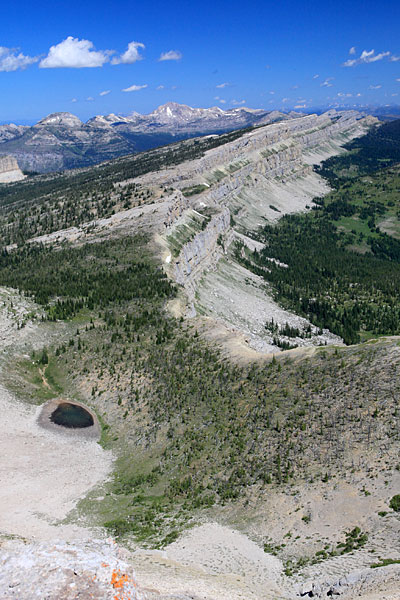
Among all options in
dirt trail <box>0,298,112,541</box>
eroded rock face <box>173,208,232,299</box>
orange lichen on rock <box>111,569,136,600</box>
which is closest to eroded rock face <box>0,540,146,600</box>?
orange lichen on rock <box>111,569,136,600</box>

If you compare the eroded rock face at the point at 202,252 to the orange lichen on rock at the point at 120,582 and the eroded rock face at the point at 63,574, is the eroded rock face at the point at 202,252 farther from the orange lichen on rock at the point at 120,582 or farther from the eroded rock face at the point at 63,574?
the orange lichen on rock at the point at 120,582

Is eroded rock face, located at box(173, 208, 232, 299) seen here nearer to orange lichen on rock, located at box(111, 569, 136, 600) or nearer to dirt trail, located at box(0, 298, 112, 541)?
dirt trail, located at box(0, 298, 112, 541)

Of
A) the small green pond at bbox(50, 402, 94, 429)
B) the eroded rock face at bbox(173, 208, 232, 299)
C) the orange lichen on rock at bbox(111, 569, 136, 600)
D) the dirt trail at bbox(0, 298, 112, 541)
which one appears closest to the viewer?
the orange lichen on rock at bbox(111, 569, 136, 600)

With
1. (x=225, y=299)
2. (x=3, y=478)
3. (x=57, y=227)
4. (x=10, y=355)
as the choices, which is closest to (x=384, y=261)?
(x=225, y=299)

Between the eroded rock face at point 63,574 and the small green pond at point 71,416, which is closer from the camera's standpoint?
the eroded rock face at point 63,574

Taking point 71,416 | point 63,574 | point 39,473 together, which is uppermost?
point 63,574

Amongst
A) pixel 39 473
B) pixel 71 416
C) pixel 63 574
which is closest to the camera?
pixel 63 574

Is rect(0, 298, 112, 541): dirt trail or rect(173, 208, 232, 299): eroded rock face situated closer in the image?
rect(0, 298, 112, 541): dirt trail

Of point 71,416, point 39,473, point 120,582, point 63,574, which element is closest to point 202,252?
point 71,416

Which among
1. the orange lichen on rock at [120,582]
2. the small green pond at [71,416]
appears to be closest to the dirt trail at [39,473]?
the small green pond at [71,416]

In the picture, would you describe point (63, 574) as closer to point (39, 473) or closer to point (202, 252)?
point (39, 473)

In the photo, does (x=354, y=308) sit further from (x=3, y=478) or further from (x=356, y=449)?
(x=3, y=478)
